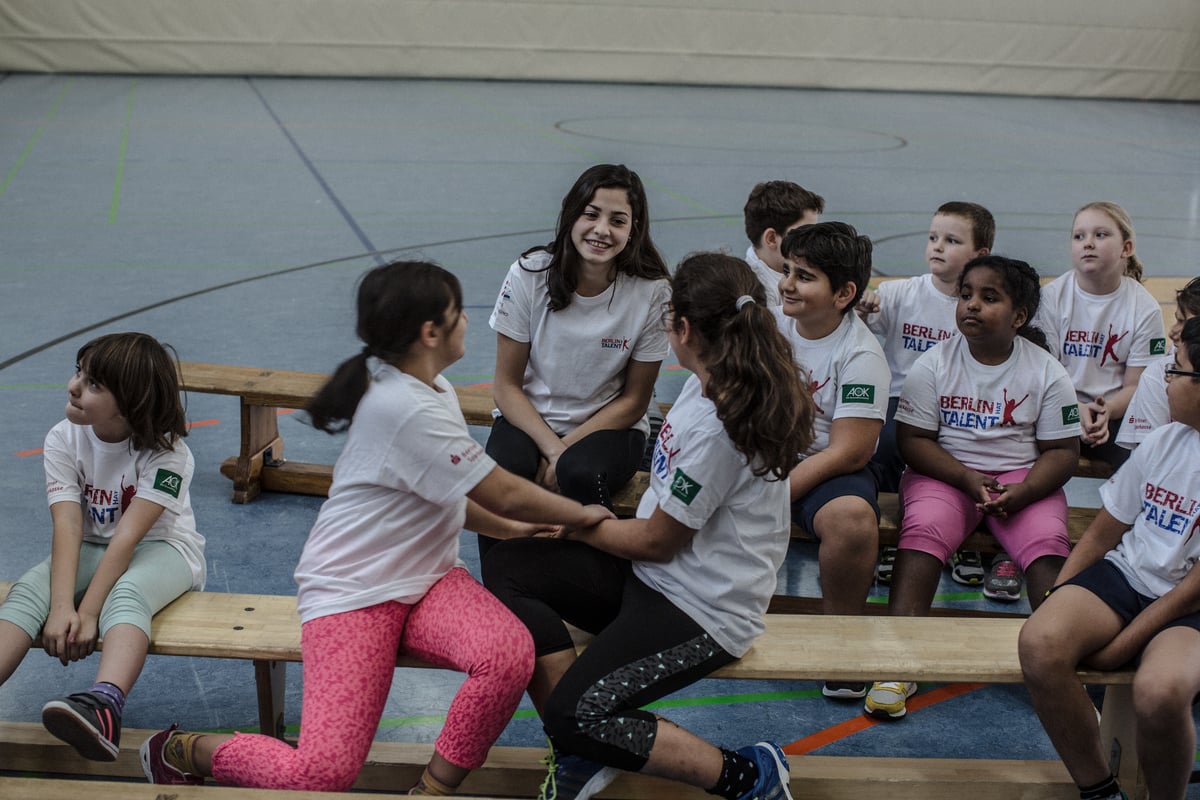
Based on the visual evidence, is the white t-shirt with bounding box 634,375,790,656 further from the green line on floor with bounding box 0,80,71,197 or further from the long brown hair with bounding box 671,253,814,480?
the green line on floor with bounding box 0,80,71,197

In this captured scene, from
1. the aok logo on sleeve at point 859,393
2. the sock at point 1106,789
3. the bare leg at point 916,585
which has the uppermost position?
the aok logo on sleeve at point 859,393

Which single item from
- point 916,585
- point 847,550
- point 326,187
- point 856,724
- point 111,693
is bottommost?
point 856,724

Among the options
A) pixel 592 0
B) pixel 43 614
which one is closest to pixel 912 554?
pixel 43 614

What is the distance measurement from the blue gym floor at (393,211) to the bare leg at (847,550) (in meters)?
0.32

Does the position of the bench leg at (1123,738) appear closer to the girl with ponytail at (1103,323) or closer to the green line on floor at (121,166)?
the girl with ponytail at (1103,323)

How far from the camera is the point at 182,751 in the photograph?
2213 mm

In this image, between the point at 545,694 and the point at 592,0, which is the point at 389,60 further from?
the point at 545,694

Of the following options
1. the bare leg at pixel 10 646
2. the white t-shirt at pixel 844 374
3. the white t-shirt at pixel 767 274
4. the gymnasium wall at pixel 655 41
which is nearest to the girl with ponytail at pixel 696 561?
the white t-shirt at pixel 844 374

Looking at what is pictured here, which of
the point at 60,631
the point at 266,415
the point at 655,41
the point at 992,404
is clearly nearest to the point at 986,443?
the point at 992,404

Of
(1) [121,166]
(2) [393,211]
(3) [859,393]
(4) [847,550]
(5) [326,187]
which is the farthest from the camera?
(1) [121,166]

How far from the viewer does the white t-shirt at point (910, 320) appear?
12.1 ft

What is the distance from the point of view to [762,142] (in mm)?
11836

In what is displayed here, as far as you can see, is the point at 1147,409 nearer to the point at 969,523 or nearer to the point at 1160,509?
the point at 969,523

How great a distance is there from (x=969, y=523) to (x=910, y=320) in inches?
35.0
